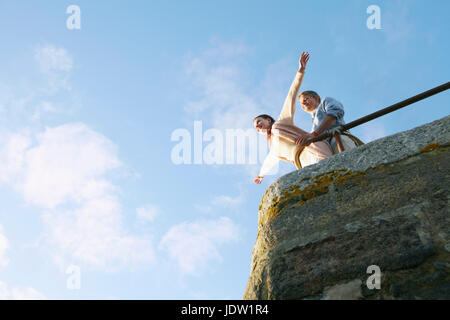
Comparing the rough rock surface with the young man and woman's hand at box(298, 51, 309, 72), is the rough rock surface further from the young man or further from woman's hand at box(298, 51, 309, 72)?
woman's hand at box(298, 51, 309, 72)

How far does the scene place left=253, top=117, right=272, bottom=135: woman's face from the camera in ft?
15.0

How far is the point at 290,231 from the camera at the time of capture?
7.51ft

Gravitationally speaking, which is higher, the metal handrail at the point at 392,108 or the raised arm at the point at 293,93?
the raised arm at the point at 293,93

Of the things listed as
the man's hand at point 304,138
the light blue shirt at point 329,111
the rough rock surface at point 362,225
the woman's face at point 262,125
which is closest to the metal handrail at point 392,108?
the man's hand at point 304,138

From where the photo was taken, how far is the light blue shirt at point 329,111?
3938mm

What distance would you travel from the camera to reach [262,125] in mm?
4586

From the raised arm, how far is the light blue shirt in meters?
0.24

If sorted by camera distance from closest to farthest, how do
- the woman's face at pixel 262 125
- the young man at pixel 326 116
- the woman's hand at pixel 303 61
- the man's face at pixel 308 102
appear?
the young man at pixel 326 116, the woman's hand at pixel 303 61, the man's face at pixel 308 102, the woman's face at pixel 262 125

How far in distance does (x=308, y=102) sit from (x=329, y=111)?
53 cm

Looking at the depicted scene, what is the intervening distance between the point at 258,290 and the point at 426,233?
0.85 meters

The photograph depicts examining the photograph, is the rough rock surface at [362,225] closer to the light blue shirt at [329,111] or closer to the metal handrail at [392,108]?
the metal handrail at [392,108]
